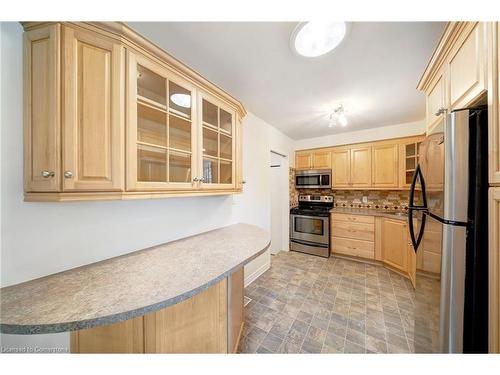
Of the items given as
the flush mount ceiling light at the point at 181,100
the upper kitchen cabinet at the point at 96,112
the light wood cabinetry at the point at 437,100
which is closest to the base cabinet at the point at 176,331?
the upper kitchen cabinet at the point at 96,112

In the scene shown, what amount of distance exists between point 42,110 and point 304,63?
161 centimetres

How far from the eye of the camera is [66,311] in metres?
0.63

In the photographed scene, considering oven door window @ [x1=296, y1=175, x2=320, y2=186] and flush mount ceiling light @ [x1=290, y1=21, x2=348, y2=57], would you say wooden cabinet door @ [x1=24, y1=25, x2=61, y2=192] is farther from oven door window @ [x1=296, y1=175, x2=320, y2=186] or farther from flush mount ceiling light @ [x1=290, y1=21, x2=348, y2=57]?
oven door window @ [x1=296, y1=175, x2=320, y2=186]

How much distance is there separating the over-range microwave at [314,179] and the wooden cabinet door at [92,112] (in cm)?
316

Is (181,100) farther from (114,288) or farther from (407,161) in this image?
(407,161)

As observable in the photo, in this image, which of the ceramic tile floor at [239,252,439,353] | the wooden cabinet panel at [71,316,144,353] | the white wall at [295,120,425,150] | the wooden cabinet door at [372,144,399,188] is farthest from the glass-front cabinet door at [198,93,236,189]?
the wooden cabinet door at [372,144,399,188]

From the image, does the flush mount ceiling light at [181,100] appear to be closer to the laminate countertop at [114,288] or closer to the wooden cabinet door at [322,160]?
the laminate countertop at [114,288]

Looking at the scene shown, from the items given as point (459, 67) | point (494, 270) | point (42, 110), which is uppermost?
point (459, 67)

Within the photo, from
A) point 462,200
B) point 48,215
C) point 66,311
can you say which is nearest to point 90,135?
point 48,215

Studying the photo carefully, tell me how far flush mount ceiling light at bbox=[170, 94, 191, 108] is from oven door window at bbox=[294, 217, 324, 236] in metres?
2.75

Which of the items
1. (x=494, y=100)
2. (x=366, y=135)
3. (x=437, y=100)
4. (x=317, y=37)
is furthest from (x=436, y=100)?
(x=366, y=135)

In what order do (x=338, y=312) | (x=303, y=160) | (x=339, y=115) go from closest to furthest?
1. (x=338, y=312)
2. (x=339, y=115)
3. (x=303, y=160)

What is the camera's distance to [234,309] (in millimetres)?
1232

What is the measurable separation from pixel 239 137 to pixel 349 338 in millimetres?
1958
